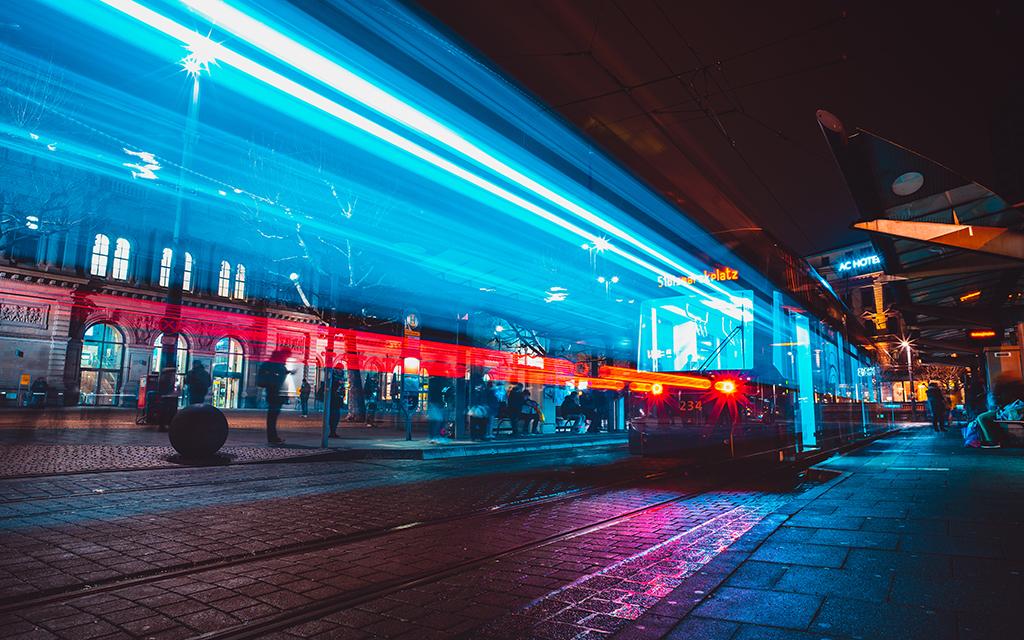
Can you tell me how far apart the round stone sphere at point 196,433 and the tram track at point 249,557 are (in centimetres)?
652

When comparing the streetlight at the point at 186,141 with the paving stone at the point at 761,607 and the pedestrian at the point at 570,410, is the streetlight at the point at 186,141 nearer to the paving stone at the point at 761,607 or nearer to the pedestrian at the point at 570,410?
the paving stone at the point at 761,607

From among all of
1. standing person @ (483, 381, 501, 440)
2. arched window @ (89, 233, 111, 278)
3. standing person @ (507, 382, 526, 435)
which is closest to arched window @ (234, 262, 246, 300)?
arched window @ (89, 233, 111, 278)

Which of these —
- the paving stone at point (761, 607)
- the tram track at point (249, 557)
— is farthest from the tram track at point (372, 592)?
the paving stone at point (761, 607)

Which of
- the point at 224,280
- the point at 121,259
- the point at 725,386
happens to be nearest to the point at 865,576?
the point at 725,386

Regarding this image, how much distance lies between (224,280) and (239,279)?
3.33ft

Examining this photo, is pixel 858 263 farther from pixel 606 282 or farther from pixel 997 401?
pixel 606 282

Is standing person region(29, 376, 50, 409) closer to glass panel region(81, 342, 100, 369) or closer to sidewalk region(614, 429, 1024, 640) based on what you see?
glass panel region(81, 342, 100, 369)

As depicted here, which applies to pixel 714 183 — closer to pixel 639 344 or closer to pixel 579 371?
pixel 639 344

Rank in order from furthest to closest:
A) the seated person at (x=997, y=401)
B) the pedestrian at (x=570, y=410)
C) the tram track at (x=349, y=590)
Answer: the pedestrian at (x=570, y=410), the seated person at (x=997, y=401), the tram track at (x=349, y=590)

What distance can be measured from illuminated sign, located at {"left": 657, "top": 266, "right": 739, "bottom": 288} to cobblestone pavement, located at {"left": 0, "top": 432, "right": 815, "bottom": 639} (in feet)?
15.1

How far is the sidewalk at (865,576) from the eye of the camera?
262 centimetres

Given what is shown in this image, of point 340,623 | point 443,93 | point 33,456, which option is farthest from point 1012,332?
point 33,456

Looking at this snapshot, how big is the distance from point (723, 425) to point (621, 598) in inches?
330

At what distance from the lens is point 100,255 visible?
34.8 m
